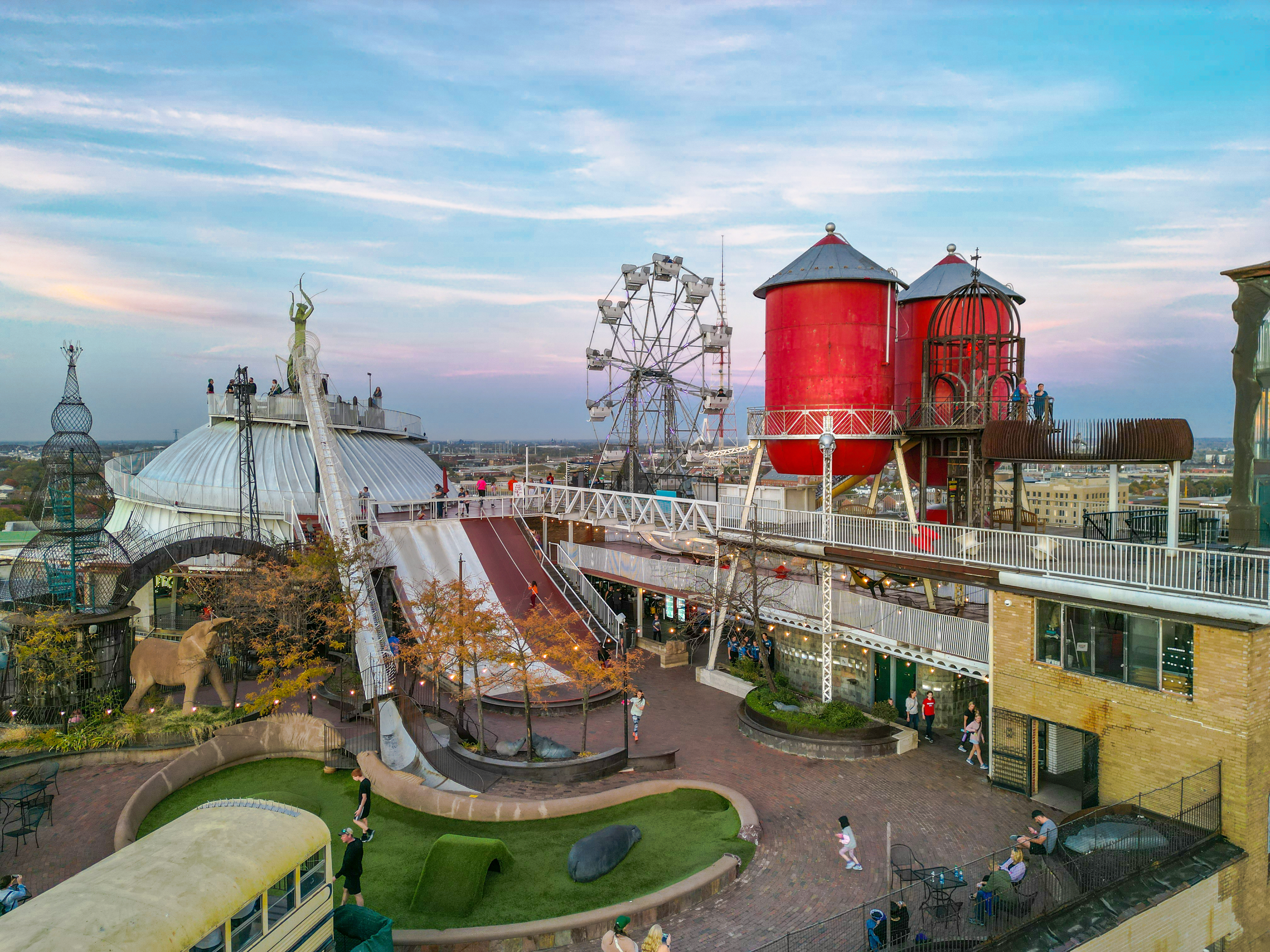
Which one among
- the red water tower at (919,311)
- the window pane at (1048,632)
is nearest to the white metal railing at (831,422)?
the red water tower at (919,311)

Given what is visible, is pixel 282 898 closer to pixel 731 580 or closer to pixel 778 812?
pixel 778 812

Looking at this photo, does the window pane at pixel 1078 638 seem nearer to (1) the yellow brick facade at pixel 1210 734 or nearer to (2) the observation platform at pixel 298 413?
(1) the yellow brick facade at pixel 1210 734

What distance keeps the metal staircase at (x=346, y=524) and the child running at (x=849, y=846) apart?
33.8ft

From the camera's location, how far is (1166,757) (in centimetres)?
1423

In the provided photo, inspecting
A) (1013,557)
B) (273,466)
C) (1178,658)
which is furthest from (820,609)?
(273,466)

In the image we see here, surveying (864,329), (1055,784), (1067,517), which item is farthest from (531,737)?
(1067,517)

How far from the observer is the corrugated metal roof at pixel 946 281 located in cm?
2452

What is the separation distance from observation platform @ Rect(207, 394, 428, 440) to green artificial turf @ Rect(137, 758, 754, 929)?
21.1m

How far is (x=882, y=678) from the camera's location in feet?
70.9

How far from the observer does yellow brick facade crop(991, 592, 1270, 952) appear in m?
13.3

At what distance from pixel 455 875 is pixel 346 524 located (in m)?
15.5

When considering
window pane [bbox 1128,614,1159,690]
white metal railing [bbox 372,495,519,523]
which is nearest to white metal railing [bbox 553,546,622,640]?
white metal railing [bbox 372,495,519,523]

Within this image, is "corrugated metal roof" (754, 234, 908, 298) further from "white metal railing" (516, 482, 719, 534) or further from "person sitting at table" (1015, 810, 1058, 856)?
"person sitting at table" (1015, 810, 1058, 856)

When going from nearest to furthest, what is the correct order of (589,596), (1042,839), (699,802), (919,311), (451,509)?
(1042,839) < (699,802) < (919,311) < (589,596) < (451,509)
